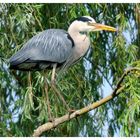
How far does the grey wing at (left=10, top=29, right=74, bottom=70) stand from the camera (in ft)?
10.6

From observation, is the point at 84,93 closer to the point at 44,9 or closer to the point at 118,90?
the point at 44,9

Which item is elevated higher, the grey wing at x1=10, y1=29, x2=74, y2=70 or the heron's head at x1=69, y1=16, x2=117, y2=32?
the heron's head at x1=69, y1=16, x2=117, y2=32

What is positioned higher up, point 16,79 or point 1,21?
point 1,21

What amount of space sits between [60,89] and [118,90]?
1142 millimetres

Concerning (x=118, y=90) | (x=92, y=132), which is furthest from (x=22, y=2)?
(x=118, y=90)

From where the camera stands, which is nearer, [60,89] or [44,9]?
[60,89]

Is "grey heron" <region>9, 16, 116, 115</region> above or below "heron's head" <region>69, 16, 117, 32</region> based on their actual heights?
below

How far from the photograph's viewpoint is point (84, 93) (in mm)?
3857

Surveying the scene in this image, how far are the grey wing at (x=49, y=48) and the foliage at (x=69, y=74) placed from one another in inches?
12.2

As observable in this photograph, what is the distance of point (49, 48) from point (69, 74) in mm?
479

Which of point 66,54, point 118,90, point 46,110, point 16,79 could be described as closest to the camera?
point 118,90

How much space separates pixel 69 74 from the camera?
3793mm

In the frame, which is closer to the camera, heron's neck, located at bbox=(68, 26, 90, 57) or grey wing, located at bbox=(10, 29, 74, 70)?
grey wing, located at bbox=(10, 29, 74, 70)

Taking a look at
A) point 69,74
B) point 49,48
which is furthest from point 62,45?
point 69,74
